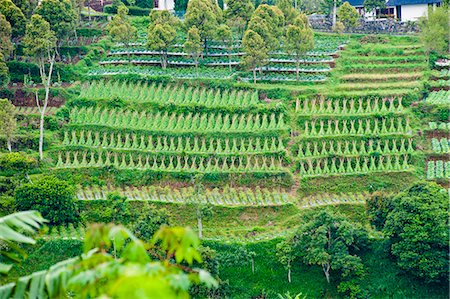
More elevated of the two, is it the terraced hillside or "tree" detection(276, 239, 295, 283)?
the terraced hillside

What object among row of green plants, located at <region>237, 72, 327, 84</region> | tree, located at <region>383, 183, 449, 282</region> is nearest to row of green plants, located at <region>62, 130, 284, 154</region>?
row of green plants, located at <region>237, 72, 327, 84</region>

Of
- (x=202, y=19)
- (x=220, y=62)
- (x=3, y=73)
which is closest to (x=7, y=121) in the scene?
(x=3, y=73)

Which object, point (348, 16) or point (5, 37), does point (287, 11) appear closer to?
point (348, 16)

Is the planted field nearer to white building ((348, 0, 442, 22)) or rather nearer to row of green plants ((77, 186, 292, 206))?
white building ((348, 0, 442, 22))

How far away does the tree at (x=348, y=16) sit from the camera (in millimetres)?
63281

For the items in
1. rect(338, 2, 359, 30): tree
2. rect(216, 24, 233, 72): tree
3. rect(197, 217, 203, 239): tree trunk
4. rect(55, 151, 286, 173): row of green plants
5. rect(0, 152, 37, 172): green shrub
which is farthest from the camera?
rect(338, 2, 359, 30): tree

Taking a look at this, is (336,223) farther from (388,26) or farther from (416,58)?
(388,26)

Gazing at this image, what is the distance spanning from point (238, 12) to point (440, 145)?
19506 mm

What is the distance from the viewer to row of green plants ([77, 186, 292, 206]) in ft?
146

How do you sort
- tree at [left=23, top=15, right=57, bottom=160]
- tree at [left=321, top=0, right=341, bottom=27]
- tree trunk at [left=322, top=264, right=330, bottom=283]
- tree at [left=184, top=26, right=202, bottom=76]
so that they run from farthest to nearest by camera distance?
tree at [left=321, top=0, right=341, bottom=27], tree at [left=184, top=26, right=202, bottom=76], tree at [left=23, top=15, right=57, bottom=160], tree trunk at [left=322, top=264, right=330, bottom=283]

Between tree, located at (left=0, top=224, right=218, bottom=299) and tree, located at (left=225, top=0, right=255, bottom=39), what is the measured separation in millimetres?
50244

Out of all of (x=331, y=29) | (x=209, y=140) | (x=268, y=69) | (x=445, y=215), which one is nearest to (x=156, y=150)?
(x=209, y=140)

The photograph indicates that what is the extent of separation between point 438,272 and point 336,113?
15.8 metres

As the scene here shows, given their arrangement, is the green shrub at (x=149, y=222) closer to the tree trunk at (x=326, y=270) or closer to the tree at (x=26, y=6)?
the tree trunk at (x=326, y=270)
